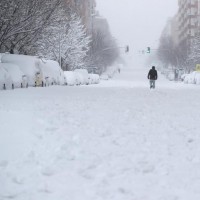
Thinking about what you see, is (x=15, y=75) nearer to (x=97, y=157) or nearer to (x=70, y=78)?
(x=70, y=78)

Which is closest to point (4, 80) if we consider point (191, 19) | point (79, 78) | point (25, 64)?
point (25, 64)

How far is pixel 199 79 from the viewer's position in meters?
48.4

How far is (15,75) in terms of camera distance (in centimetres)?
2384

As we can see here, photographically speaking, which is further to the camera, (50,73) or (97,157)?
(50,73)

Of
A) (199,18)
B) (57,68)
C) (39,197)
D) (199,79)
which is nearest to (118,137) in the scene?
(39,197)

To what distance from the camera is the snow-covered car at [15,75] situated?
2342cm

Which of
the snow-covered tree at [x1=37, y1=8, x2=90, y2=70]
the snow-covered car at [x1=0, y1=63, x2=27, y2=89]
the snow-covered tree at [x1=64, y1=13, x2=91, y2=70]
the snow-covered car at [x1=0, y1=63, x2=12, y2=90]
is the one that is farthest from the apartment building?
the snow-covered car at [x1=0, y1=63, x2=12, y2=90]

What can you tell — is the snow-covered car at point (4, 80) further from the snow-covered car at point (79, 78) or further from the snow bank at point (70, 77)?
the snow-covered car at point (79, 78)

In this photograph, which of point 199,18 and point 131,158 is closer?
point 131,158

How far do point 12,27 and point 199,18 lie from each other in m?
101

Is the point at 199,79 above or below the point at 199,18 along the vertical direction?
below

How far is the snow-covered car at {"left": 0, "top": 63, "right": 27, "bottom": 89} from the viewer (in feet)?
76.8

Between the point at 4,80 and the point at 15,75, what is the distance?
5.52ft

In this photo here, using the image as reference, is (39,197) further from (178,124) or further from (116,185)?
(178,124)
